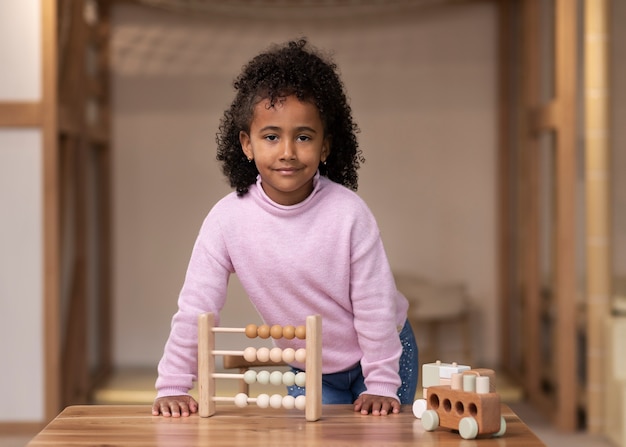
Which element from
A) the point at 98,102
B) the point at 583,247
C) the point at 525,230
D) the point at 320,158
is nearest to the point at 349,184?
the point at 320,158

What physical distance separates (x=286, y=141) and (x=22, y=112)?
2.48 metres

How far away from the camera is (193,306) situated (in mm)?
1790

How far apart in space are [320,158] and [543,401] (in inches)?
115

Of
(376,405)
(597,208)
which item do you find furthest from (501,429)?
(597,208)

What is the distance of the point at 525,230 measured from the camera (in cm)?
497

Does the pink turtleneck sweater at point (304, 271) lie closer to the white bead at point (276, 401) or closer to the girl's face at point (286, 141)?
the girl's face at point (286, 141)

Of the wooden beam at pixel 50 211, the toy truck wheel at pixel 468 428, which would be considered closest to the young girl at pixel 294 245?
the toy truck wheel at pixel 468 428

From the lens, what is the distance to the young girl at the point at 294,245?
1.78 meters

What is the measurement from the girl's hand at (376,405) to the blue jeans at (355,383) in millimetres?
213

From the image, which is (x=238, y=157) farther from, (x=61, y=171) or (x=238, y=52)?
(x=238, y=52)

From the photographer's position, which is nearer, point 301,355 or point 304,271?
point 301,355

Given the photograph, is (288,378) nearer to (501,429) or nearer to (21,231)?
(501,429)

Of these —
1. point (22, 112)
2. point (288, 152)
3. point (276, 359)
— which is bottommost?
point (276, 359)

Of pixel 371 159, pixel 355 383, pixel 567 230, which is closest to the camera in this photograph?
pixel 355 383
